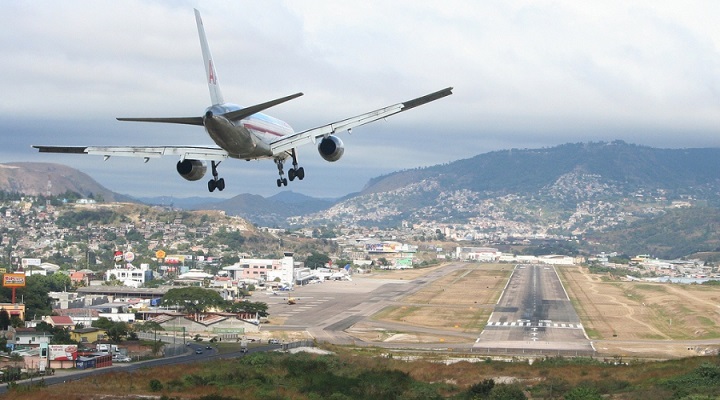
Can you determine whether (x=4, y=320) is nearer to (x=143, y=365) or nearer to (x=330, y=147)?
(x=143, y=365)

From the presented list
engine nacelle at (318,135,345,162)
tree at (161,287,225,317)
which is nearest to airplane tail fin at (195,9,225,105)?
engine nacelle at (318,135,345,162)

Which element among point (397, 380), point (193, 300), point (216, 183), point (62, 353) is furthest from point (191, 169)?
point (193, 300)

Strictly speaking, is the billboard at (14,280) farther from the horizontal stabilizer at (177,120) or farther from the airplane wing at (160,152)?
the horizontal stabilizer at (177,120)

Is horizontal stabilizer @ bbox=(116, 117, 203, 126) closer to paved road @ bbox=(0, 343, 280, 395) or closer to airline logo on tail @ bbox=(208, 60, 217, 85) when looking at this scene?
airline logo on tail @ bbox=(208, 60, 217, 85)

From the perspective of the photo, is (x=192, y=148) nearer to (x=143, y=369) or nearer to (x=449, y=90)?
(x=449, y=90)

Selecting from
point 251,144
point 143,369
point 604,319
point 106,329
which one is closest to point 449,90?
point 251,144
